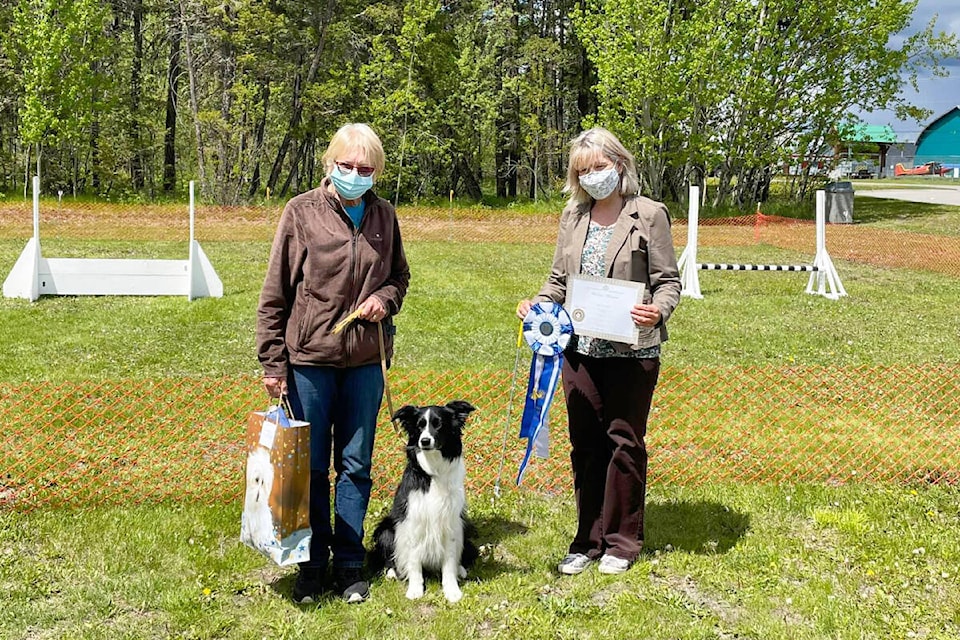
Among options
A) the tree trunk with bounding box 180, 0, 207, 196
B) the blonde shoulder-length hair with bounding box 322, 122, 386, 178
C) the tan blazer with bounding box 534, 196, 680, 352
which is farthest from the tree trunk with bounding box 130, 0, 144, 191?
the tan blazer with bounding box 534, 196, 680, 352

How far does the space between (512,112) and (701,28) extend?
9363 millimetres

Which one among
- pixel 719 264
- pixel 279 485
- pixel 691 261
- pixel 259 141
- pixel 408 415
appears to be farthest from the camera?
pixel 259 141

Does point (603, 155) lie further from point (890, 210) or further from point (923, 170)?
point (923, 170)

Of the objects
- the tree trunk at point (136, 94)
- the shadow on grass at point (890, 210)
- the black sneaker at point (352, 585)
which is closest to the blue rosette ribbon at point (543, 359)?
the black sneaker at point (352, 585)

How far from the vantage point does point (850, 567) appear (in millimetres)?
3754

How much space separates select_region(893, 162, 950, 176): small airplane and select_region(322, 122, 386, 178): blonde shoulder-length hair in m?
66.2

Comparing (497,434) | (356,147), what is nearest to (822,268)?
(497,434)

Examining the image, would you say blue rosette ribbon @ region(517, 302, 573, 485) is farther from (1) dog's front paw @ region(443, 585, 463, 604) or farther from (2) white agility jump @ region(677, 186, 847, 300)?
(2) white agility jump @ region(677, 186, 847, 300)

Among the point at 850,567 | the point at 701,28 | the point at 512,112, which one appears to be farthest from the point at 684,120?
the point at 850,567

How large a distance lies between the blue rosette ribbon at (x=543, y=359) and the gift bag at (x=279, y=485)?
3.32 ft

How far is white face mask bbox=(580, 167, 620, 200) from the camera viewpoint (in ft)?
10.6

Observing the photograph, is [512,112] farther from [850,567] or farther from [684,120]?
[850,567]

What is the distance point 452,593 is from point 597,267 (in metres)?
1.42

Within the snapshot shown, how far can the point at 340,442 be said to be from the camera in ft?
10.7
